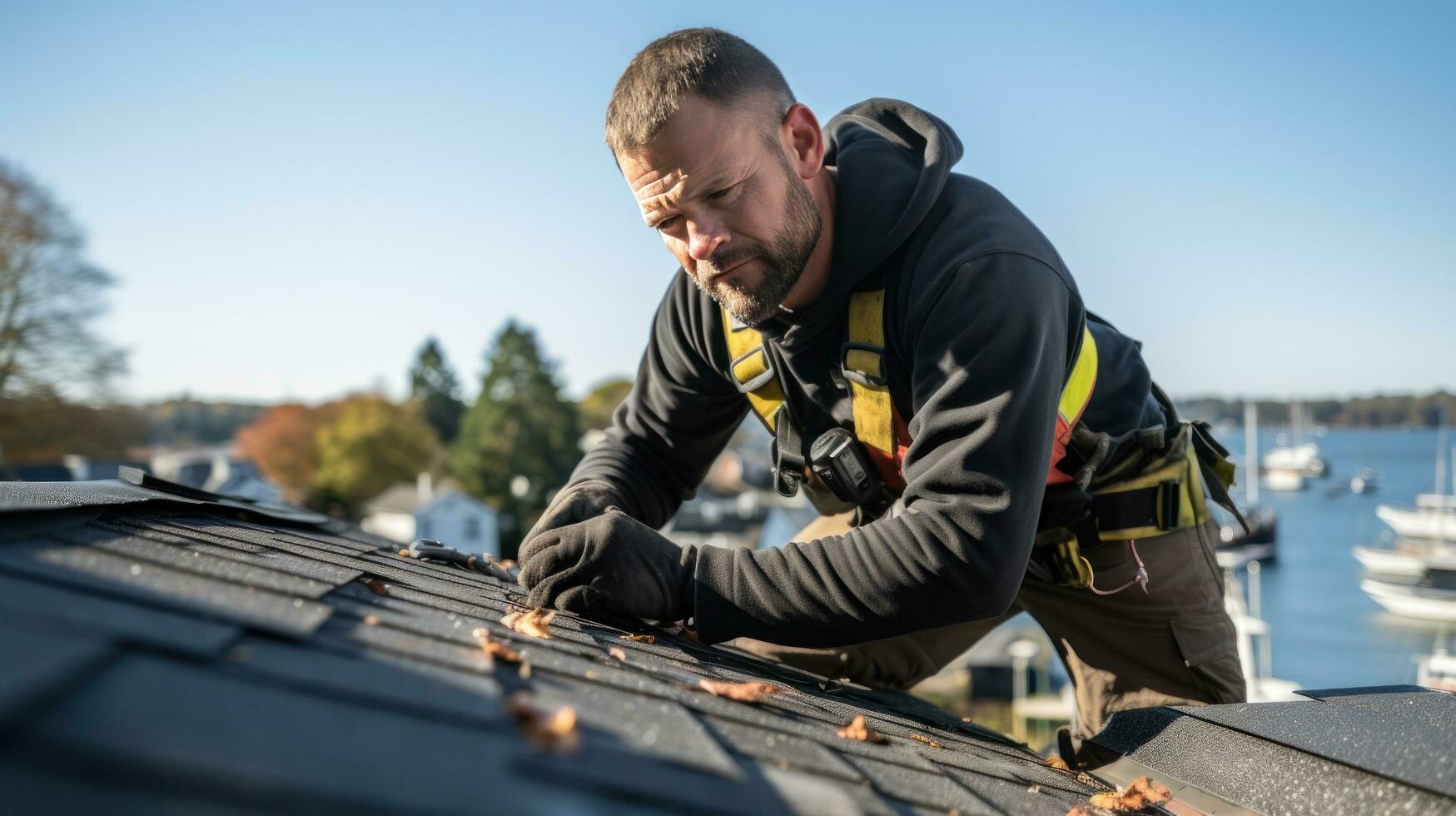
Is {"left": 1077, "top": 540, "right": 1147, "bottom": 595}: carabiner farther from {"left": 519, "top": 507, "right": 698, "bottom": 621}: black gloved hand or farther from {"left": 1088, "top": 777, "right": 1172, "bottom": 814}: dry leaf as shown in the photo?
{"left": 519, "top": 507, "right": 698, "bottom": 621}: black gloved hand

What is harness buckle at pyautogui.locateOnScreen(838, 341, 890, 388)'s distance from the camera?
2891 millimetres

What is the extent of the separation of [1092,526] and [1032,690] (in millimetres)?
32536

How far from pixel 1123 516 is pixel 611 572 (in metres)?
1.82

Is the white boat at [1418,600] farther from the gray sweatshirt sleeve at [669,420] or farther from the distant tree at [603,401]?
the gray sweatshirt sleeve at [669,420]

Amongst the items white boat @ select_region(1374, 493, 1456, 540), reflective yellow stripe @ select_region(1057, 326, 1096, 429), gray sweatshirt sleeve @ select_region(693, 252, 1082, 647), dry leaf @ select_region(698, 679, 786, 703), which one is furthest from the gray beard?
white boat @ select_region(1374, 493, 1456, 540)

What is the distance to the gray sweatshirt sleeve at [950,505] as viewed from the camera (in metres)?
2.51

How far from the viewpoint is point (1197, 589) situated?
139 inches

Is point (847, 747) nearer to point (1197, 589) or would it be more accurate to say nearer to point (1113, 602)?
point (1113, 602)

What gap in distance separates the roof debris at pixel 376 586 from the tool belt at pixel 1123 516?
209 cm

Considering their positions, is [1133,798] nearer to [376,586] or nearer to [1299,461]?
[376,586]

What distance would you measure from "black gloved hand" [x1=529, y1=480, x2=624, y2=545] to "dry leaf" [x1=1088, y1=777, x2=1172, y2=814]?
1686 millimetres

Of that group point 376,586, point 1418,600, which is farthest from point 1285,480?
point 376,586

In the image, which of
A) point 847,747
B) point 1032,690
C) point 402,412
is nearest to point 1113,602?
point 847,747

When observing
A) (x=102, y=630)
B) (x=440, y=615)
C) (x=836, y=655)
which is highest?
(x=102, y=630)
